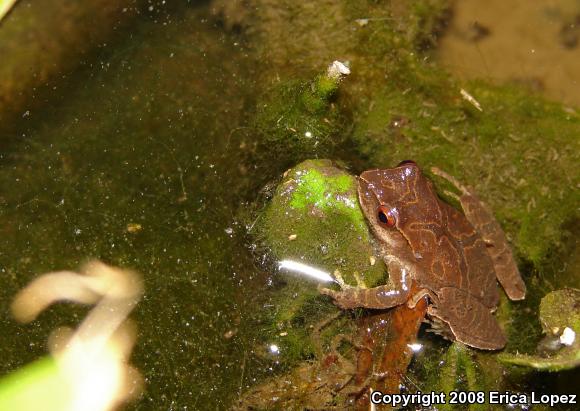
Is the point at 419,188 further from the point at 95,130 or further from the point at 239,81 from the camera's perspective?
the point at 95,130

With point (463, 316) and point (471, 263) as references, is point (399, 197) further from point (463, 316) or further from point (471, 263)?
point (463, 316)

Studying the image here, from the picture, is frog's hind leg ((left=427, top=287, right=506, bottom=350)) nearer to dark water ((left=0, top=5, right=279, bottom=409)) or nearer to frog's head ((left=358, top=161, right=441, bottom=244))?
frog's head ((left=358, top=161, right=441, bottom=244))

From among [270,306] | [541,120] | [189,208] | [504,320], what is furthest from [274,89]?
[504,320]

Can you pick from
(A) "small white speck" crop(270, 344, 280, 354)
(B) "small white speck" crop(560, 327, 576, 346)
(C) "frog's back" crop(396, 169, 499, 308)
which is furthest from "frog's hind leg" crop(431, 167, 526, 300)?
(A) "small white speck" crop(270, 344, 280, 354)

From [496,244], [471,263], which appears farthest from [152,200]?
[496,244]

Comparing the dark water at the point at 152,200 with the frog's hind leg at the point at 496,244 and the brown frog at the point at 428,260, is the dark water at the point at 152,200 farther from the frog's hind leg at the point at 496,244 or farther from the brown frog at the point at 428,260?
the frog's hind leg at the point at 496,244

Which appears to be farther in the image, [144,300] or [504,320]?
[504,320]

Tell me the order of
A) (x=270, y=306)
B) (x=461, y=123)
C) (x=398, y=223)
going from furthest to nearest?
(x=461, y=123) → (x=270, y=306) → (x=398, y=223)
